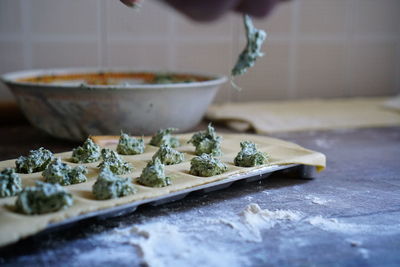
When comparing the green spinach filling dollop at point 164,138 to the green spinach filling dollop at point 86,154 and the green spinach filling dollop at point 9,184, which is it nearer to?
the green spinach filling dollop at point 86,154

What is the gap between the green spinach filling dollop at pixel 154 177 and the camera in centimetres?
99

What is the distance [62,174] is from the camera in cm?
101

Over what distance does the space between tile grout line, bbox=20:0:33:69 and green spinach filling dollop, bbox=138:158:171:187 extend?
1122 millimetres

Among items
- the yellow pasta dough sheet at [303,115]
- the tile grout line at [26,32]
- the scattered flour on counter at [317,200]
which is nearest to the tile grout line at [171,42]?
the yellow pasta dough sheet at [303,115]

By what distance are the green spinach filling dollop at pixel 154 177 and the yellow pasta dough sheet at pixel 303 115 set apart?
0.85 metres

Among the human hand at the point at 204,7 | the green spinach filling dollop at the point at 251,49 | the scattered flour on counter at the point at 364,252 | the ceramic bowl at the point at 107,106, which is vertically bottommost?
the scattered flour on counter at the point at 364,252

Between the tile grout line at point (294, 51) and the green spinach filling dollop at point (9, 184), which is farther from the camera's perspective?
the tile grout line at point (294, 51)

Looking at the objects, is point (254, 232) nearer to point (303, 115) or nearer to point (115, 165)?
point (115, 165)

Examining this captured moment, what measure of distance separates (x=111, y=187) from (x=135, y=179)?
0.13m

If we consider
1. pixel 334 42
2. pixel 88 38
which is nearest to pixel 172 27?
pixel 88 38

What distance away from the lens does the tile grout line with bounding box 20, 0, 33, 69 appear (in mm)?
1906

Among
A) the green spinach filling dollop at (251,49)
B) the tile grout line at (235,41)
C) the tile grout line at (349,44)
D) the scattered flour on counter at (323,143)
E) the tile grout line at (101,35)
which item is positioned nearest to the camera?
the green spinach filling dollop at (251,49)

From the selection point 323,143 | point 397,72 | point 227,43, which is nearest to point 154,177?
point 323,143

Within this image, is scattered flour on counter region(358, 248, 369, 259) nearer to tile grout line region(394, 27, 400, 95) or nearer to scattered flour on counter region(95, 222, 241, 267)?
scattered flour on counter region(95, 222, 241, 267)
